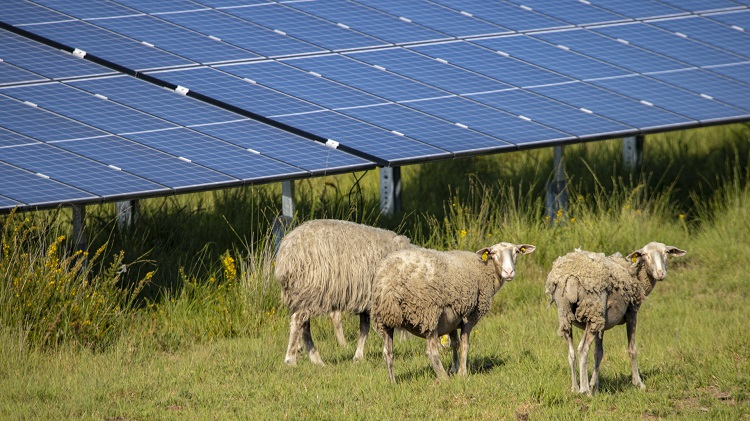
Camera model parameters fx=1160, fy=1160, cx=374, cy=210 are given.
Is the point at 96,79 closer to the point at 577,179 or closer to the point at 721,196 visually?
the point at 577,179

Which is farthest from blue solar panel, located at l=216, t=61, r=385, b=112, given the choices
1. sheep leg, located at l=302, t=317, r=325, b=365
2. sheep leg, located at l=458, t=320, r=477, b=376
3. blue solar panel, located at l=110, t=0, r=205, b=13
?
sheep leg, located at l=458, t=320, r=477, b=376

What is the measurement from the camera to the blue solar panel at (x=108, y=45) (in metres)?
14.5

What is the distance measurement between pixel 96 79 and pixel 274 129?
8.02 ft

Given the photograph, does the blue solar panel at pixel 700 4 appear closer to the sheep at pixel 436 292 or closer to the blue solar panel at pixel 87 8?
the blue solar panel at pixel 87 8

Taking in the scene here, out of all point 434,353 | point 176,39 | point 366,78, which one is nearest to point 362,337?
point 434,353

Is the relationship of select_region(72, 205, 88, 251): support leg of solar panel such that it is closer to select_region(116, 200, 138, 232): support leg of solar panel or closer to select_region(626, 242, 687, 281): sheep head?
select_region(116, 200, 138, 232): support leg of solar panel

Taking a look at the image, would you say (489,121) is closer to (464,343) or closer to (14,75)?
(464,343)

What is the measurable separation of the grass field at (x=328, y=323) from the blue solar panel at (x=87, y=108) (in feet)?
4.32

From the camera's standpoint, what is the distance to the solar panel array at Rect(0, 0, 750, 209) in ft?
40.8

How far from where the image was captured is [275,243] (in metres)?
12.8

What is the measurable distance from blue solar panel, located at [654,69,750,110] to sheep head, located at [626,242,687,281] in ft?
→ 20.0

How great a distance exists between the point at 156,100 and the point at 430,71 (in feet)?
11.8

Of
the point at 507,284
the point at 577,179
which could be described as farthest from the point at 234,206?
the point at 577,179

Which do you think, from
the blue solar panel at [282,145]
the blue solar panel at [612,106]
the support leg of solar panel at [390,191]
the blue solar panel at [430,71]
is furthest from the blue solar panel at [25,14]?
the blue solar panel at [612,106]
